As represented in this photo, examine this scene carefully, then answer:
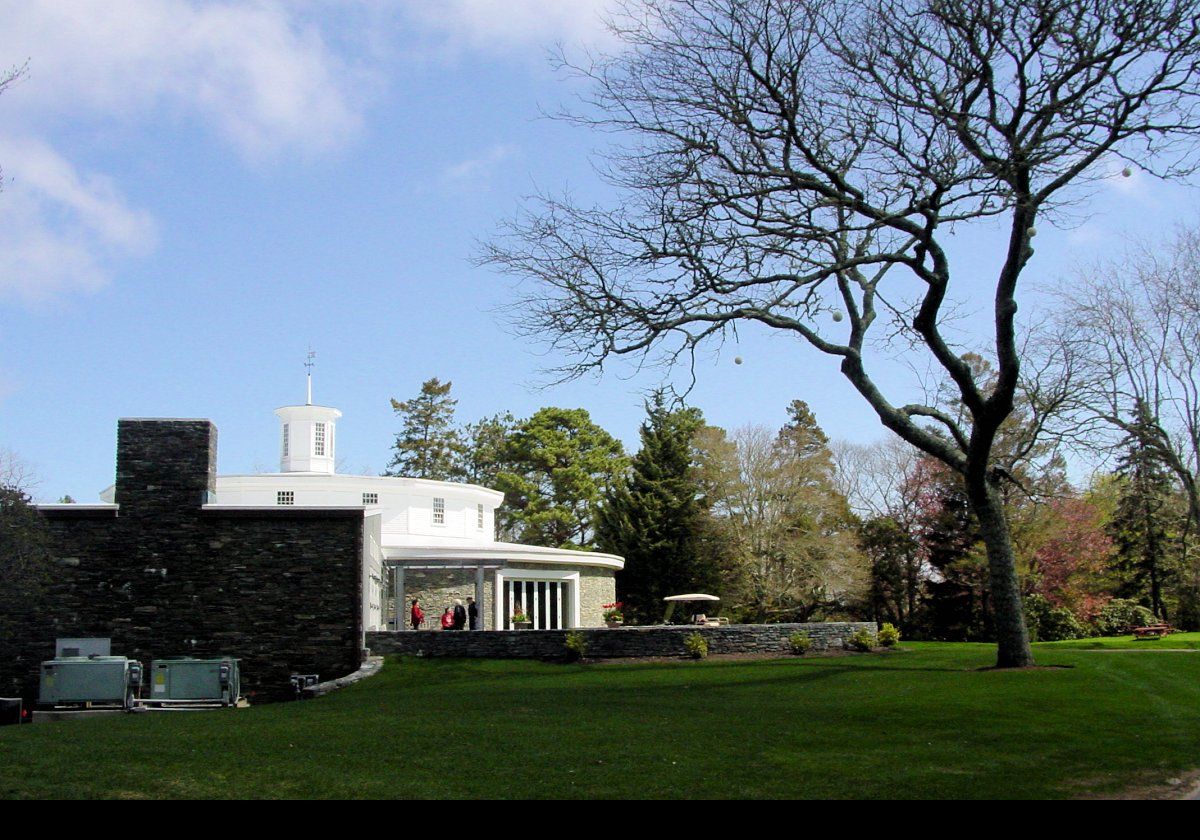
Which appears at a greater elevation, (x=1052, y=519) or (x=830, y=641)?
(x=1052, y=519)

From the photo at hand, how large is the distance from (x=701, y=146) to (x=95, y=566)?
56.7 ft

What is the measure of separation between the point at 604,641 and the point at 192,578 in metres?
10.3

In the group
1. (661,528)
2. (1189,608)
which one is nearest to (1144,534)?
(1189,608)

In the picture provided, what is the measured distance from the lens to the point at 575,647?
27.7 meters

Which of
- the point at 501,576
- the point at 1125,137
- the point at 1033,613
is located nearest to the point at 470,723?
the point at 1125,137

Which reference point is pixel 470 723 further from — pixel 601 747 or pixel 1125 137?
pixel 1125 137

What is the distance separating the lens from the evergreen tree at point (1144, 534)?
48094mm

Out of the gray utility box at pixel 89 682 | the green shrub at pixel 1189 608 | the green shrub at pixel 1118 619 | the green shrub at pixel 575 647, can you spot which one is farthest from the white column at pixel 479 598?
the green shrub at pixel 1189 608

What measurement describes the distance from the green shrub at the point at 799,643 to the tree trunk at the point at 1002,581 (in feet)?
24.3

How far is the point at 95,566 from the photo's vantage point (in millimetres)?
25531

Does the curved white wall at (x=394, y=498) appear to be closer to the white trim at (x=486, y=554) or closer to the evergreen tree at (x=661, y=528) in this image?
the white trim at (x=486, y=554)

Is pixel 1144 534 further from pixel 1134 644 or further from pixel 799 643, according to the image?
pixel 799 643

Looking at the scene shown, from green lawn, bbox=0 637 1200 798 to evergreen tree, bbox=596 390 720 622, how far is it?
3216 centimetres

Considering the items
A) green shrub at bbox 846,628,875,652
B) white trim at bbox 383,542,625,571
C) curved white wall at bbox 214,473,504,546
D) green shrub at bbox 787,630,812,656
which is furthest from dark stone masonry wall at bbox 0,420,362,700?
green shrub at bbox 846,628,875,652
